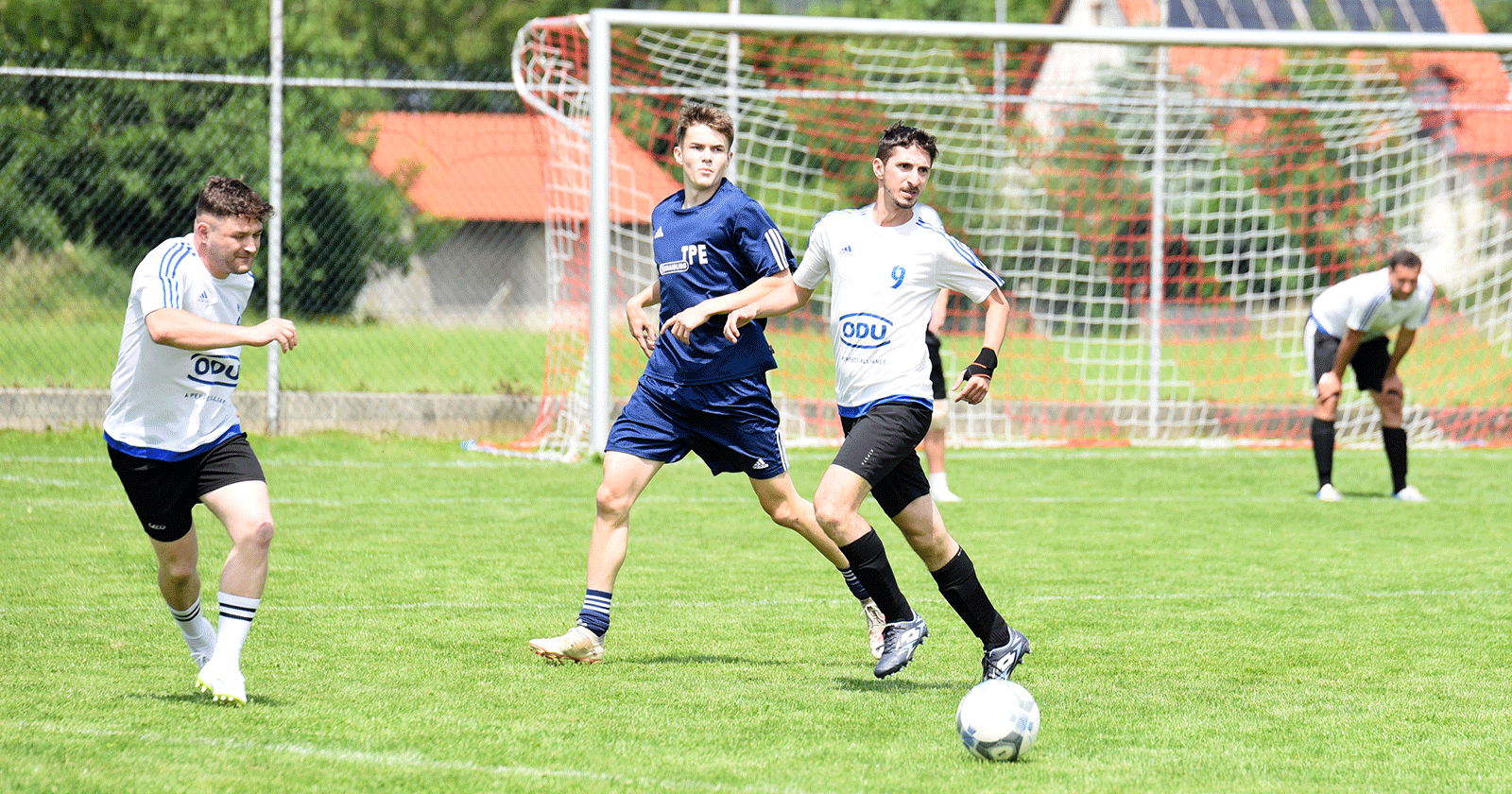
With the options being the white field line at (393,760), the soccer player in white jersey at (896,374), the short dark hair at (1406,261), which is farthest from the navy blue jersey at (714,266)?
the short dark hair at (1406,261)

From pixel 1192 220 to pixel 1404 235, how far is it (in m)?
2.44

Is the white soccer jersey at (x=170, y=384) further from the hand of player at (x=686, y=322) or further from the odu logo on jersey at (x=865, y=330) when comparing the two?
the odu logo on jersey at (x=865, y=330)

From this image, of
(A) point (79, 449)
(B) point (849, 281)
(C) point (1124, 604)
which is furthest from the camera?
(A) point (79, 449)

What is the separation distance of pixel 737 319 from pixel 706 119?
807 millimetres

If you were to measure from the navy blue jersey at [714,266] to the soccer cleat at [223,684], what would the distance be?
1.89 metres

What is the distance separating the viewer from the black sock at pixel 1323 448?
34.9ft

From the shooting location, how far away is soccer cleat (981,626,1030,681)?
4.99 m

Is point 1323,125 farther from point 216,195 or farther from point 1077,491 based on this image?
point 216,195

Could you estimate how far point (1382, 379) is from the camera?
10.7 m

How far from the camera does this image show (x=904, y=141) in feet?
16.5

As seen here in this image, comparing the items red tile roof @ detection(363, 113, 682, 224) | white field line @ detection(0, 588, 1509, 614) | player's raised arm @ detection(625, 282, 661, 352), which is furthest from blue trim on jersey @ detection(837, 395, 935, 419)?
red tile roof @ detection(363, 113, 682, 224)

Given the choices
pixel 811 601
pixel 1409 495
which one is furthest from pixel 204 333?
pixel 1409 495

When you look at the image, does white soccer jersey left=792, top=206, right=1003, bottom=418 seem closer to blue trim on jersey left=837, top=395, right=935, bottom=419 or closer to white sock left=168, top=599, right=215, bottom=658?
blue trim on jersey left=837, top=395, right=935, bottom=419

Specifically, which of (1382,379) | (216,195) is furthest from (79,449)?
(1382,379)
